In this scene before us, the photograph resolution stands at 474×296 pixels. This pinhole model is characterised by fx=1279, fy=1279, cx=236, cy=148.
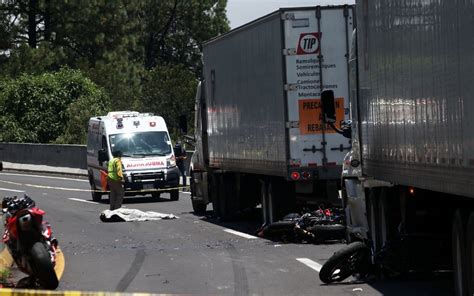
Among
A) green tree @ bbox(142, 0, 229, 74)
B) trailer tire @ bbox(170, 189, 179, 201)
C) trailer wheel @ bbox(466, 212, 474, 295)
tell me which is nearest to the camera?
trailer wheel @ bbox(466, 212, 474, 295)

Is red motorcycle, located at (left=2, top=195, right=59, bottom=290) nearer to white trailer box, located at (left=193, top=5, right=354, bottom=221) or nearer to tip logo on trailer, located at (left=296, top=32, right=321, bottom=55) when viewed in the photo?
white trailer box, located at (left=193, top=5, right=354, bottom=221)

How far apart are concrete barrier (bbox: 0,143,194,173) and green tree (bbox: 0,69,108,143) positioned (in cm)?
630

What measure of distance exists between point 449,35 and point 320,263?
7236mm

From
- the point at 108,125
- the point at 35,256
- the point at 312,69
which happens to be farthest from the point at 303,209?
the point at 108,125

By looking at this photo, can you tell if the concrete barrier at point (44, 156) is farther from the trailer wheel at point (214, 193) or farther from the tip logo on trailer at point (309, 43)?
the tip logo on trailer at point (309, 43)

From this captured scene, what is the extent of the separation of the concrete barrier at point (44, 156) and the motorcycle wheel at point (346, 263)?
124 ft

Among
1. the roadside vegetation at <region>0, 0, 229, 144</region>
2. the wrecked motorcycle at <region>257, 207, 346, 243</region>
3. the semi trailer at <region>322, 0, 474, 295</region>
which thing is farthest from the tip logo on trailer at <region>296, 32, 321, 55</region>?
the roadside vegetation at <region>0, 0, 229, 144</region>

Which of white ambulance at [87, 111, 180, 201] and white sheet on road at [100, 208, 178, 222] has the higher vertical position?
white ambulance at [87, 111, 180, 201]

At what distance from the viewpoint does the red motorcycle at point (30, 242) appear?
14.1 meters

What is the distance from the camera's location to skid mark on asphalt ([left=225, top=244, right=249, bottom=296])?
47.3 ft

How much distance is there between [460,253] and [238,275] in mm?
5022

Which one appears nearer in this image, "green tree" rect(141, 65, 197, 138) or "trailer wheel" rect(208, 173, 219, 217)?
"trailer wheel" rect(208, 173, 219, 217)

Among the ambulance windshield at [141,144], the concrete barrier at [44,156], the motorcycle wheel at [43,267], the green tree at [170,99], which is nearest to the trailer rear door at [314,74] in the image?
the motorcycle wheel at [43,267]

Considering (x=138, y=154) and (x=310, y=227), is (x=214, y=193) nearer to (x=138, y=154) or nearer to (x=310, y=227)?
(x=310, y=227)
